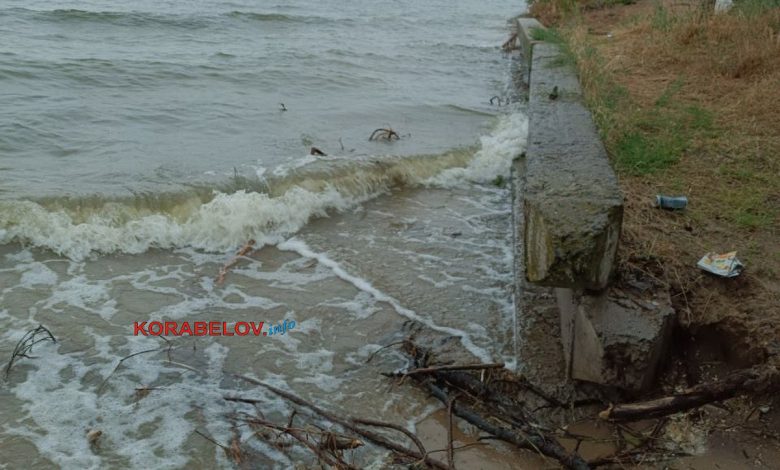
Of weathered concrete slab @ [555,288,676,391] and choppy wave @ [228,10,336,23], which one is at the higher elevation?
choppy wave @ [228,10,336,23]

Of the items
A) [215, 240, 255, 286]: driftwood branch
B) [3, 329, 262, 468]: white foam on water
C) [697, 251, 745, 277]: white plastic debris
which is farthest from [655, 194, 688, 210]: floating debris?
[215, 240, 255, 286]: driftwood branch

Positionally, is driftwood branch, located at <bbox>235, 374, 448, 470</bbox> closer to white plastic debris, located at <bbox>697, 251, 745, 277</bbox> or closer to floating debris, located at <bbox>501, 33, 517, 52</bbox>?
white plastic debris, located at <bbox>697, 251, 745, 277</bbox>

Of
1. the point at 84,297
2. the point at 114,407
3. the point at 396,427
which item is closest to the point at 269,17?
the point at 84,297

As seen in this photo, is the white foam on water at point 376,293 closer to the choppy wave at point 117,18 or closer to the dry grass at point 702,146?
the dry grass at point 702,146

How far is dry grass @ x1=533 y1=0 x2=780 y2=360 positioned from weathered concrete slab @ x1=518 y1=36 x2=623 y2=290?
0.40 meters

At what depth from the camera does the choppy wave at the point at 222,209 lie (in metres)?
5.30

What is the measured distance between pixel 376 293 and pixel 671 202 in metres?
2.02

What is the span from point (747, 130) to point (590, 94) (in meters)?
1.50

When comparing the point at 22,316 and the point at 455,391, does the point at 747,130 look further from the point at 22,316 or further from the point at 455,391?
the point at 22,316

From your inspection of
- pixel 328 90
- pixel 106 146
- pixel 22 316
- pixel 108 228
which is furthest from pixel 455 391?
pixel 328 90

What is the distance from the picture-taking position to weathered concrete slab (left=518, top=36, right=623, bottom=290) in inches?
119

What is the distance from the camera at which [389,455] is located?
304cm

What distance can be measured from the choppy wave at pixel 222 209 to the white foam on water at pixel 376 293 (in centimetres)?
29

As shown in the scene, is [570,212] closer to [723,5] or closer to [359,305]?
[359,305]
